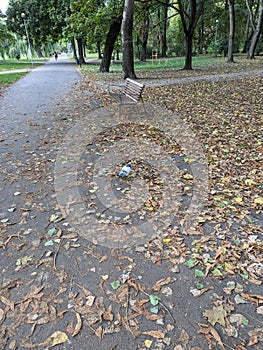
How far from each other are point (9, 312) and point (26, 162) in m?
3.02

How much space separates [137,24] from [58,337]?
17357 mm

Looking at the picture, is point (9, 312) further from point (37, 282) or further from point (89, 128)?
point (89, 128)

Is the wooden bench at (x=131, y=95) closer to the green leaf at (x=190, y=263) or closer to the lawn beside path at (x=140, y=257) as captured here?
the lawn beside path at (x=140, y=257)

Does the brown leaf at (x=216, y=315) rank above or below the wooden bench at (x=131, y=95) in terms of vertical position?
below

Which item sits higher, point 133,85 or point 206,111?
point 133,85

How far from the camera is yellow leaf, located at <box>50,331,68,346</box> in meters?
1.90

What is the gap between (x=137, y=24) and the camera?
16203mm

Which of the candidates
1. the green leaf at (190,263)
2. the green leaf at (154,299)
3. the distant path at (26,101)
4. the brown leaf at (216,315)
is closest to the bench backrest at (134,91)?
the distant path at (26,101)

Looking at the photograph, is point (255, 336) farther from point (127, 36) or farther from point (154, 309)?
point (127, 36)

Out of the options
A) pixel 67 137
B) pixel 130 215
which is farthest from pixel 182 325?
pixel 67 137

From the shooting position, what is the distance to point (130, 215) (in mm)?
3248

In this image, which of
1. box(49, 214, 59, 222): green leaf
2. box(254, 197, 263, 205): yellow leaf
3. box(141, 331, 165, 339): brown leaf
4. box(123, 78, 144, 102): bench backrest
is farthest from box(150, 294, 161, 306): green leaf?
box(123, 78, 144, 102): bench backrest

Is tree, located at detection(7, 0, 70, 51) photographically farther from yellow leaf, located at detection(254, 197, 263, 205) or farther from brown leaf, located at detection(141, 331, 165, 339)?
brown leaf, located at detection(141, 331, 165, 339)

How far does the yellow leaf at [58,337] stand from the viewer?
190 cm
